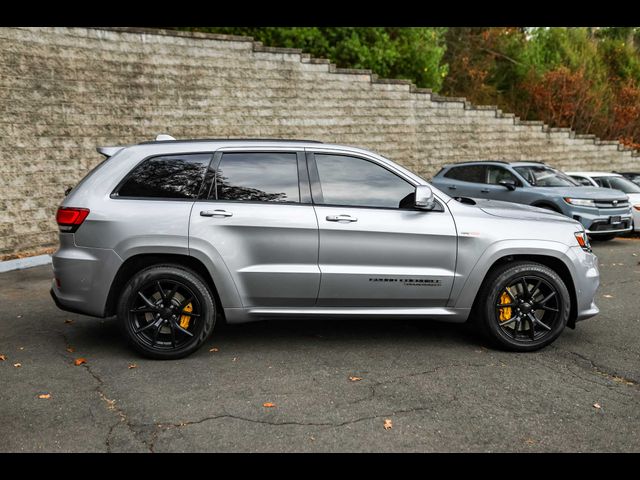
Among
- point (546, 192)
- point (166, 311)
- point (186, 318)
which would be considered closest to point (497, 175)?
point (546, 192)

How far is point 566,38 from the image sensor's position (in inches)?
1118

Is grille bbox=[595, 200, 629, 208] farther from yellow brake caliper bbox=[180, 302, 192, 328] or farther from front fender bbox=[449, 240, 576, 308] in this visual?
yellow brake caliper bbox=[180, 302, 192, 328]

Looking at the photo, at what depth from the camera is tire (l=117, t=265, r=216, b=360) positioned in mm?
5334

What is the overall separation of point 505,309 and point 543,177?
26.7 ft

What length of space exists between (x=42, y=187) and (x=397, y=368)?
8430 millimetres

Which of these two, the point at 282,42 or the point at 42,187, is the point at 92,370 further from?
the point at 282,42

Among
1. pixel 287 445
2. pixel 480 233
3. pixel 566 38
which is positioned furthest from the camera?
pixel 566 38

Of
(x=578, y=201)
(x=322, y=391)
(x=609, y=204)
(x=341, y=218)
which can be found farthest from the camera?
(x=609, y=204)

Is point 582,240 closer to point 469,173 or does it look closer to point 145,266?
point 145,266

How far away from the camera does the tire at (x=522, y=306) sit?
5629 millimetres

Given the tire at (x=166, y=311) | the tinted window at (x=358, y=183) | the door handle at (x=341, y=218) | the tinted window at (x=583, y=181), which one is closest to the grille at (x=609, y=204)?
the tinted window at (x=583, y=181)

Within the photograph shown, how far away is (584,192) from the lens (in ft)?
40.5

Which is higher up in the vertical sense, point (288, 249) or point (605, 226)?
point (288, 249)

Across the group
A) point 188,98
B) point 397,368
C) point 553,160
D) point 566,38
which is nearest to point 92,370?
point 397,368
